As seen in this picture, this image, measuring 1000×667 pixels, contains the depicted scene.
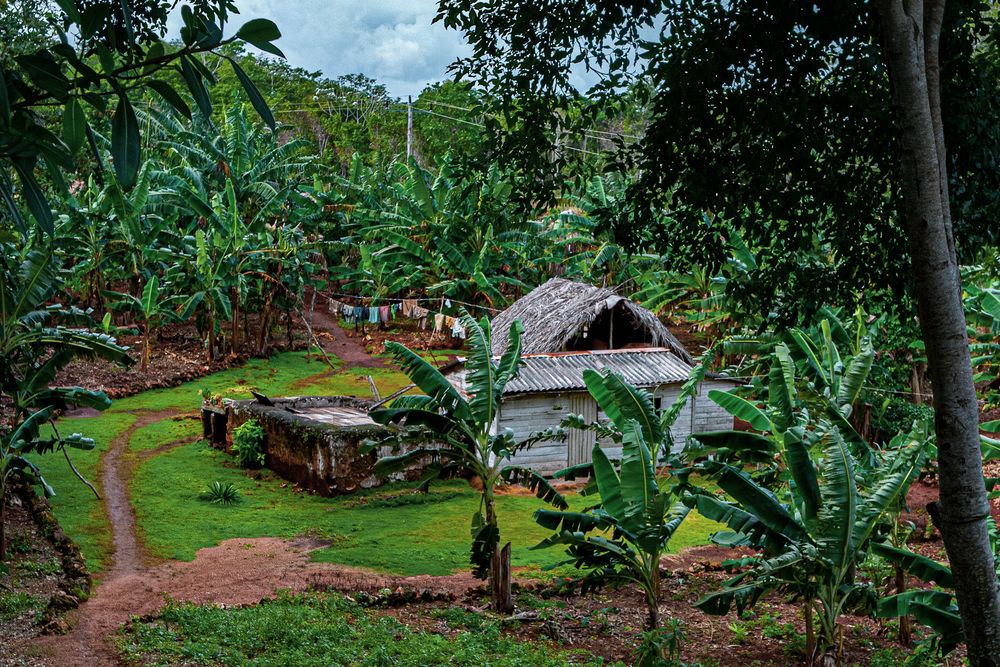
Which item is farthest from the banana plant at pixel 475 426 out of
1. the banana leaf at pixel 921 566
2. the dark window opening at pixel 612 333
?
the dark window opening at pixel 612 333

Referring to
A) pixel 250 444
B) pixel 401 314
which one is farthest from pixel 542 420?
pixel 401 314

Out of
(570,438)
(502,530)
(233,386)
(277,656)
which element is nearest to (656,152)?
(277,656)

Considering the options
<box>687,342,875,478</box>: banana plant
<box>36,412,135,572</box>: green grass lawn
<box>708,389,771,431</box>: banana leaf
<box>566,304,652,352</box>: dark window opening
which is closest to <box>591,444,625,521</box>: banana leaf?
<box>687,342,875,478</box>: banana plant

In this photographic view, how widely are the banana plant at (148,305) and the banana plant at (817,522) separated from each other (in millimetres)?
16977

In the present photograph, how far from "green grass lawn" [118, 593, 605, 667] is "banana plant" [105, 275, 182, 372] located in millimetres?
13629

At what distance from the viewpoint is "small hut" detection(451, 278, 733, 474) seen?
52.1 feet

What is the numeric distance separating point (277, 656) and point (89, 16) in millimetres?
6381

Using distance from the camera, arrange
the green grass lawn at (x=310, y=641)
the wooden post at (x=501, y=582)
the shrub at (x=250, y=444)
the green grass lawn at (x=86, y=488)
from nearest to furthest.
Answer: the green grass lawn at (x=310, y=641) < the wooden post at (x=501, y=582) < the green grass lawn at (x=86, y=488) < the shrub at (x=250, y=444)

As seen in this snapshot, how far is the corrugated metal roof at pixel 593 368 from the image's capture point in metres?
15.7

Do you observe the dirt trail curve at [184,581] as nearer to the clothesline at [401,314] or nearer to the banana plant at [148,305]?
the banana plant at [148,305]

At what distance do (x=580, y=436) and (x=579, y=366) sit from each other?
1293mm

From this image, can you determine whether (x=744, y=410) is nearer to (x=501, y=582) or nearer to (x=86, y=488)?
(x=501, y=582)

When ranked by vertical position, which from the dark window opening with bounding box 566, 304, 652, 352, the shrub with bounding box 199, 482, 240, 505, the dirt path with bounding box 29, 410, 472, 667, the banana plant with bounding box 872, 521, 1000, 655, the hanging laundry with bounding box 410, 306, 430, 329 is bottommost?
the dirt path with bounding box 29, 410, 472, 667

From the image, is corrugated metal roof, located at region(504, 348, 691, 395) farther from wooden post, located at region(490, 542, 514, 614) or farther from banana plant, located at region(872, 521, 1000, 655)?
banana plant, located at region(872, 521, 1000, 655)
